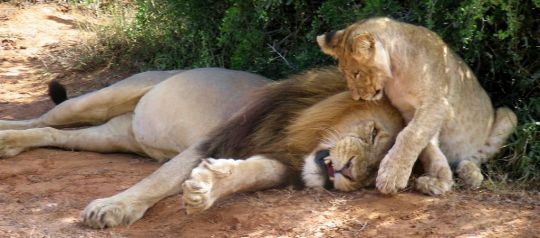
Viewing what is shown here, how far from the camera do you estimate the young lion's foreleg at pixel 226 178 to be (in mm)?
3469

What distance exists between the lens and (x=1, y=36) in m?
7.56

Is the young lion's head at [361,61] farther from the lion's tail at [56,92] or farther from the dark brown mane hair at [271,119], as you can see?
the lion's tail at [56,92]

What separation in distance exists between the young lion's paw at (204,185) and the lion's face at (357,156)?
45 centimetres

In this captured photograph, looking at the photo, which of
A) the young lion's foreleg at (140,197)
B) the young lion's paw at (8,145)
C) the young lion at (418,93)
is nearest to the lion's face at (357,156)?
the young lion at (418,93)

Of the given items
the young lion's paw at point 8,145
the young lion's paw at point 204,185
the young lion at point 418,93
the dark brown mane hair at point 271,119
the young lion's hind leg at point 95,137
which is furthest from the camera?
the young lion's hind leg at point 95,137

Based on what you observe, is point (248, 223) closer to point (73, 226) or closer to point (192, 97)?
point (73, 226)

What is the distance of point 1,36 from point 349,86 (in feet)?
15.2

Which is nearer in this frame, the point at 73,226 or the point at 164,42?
the point at 73,226

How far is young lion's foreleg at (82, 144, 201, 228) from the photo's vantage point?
148 inches

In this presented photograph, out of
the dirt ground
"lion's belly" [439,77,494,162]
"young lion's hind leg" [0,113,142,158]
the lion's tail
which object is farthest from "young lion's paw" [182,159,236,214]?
the lion's tail

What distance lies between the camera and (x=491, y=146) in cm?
411

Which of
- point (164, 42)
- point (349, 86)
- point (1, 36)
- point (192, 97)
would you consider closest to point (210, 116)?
point (192, 97)

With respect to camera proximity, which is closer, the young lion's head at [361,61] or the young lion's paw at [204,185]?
the young lion's paw at [204,185]

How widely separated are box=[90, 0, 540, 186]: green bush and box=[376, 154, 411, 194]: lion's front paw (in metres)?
0.87
